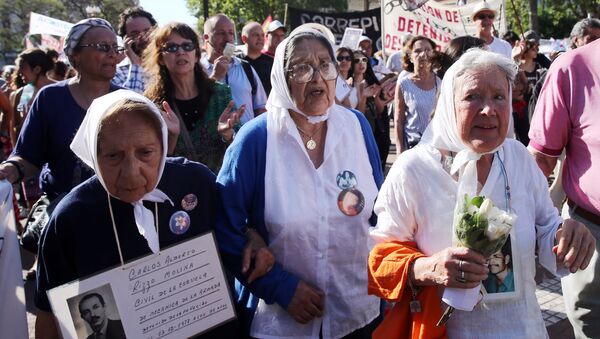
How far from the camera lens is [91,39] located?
11.0 ft

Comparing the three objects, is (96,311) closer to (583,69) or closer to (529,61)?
(583,69)

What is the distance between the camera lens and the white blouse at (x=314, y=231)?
7.43ft

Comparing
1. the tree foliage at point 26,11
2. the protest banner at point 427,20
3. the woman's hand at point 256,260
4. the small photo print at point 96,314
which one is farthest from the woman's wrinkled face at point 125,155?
the tree foliage at point 26,11

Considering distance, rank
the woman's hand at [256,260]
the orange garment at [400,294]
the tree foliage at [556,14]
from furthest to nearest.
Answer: the tree foliage at [556,14] < the woman's hand at [256,260] < the orange garment at [400,294]

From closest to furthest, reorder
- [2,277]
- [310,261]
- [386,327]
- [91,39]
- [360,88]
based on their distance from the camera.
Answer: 1. [386,327]
2. [310,261]
3. [2,277]
4. [91,39]
5. [360,88]

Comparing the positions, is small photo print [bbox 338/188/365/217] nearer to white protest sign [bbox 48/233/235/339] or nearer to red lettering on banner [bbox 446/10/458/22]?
white protest sign [bbox 48/233/235/339]

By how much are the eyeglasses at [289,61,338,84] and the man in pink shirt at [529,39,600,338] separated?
1.29 metres

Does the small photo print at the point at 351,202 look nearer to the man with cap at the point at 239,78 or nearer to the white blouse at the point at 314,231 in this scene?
the white blouse at the point at 314,231

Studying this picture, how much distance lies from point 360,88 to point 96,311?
17.7 ft

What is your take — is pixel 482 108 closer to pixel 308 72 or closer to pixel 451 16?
pixel 308 72

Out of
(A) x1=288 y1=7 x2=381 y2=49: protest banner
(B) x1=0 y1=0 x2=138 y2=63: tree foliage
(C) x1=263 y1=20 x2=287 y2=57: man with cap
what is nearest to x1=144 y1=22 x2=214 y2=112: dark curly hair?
(C) x1=263 y1=20 x2=287 y2=57: man with cap

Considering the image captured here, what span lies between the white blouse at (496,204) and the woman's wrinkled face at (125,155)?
2.85 ft

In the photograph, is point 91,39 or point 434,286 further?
point 91,39

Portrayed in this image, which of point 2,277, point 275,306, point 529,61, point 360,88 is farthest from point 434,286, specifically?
point 529,61
